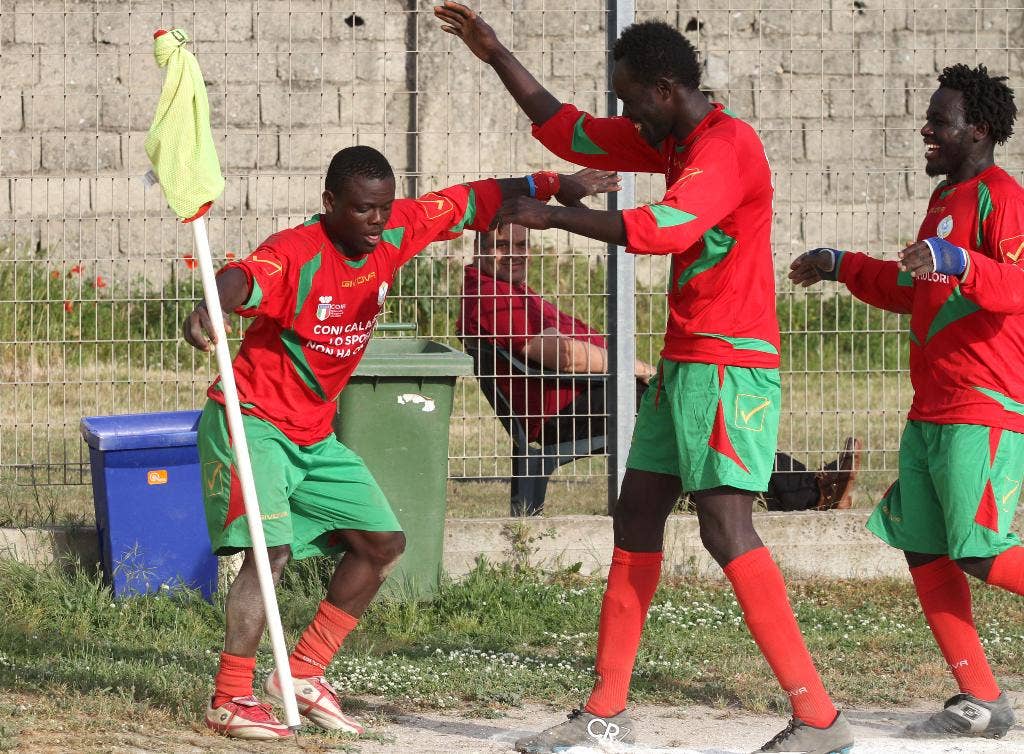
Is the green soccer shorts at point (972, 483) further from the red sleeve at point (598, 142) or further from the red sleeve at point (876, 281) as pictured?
the red sleeve at point (598, 142)

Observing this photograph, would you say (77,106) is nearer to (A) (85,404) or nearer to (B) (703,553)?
(A) (85,404)

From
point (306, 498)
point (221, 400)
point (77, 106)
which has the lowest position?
point (306, 498)

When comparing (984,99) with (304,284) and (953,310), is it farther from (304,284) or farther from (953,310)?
(304,284)

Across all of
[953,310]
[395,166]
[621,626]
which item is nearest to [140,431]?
[621,626]

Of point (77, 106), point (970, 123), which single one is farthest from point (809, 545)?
point (77, 106)

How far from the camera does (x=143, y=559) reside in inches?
235

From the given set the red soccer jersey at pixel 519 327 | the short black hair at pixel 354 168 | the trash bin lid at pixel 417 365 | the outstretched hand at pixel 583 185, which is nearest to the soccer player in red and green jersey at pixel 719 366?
the short black hair at pixel 354 168

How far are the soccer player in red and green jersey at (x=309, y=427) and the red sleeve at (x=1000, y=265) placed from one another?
1575mm

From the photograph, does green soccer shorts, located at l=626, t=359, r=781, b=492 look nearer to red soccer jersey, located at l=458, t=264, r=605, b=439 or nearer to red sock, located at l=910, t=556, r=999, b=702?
red sock, located at l=910, t=556, r=999, b=702

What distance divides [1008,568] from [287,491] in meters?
2.13

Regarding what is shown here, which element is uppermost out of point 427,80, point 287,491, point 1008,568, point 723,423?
point 427,80

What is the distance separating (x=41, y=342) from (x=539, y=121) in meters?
2.74

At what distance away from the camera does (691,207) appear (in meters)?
4.01

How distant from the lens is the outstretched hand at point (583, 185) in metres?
4.93
